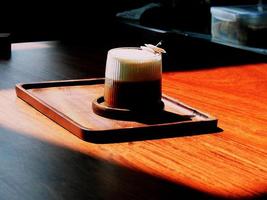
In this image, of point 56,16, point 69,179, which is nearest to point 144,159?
point 69,179

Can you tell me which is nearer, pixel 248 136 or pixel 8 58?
pixel 248 136

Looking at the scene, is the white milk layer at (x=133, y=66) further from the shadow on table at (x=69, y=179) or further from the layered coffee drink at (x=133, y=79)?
the shadow on table at (x=69, y=179)

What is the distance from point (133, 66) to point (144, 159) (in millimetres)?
228

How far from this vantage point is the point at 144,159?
0.97 metres

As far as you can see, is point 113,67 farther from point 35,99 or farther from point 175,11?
point 175,11

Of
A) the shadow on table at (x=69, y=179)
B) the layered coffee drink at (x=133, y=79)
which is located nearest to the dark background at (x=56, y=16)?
the layered coffee drink at (x=133, y=79)

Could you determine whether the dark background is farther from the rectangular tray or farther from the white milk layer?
the white milk layer

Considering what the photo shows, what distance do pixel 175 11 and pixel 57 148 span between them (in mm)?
3629

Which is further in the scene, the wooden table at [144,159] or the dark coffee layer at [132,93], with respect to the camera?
the dark coffee layer at [132,93]

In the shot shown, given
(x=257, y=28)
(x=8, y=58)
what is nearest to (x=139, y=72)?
(x=8, y=58)

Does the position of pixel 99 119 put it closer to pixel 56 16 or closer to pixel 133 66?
pixel 133 66

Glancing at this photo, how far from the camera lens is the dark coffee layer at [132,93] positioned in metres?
1.13

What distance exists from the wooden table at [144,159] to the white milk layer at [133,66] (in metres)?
0.14

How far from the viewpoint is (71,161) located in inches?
37.4
